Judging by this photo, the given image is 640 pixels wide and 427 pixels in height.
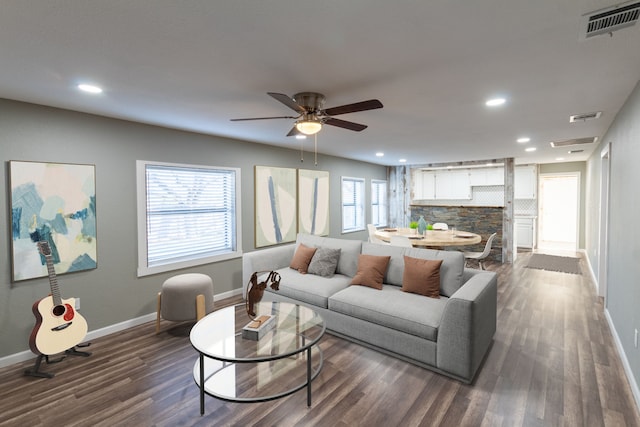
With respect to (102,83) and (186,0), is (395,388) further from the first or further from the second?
(102,83)

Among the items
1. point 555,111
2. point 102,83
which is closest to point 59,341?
point 102,83

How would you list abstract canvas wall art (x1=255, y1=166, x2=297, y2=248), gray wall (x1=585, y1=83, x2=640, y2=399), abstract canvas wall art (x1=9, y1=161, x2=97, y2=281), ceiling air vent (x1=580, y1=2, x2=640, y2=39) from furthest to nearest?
abstract canvas wall art (x1=255, y1=166, x2=297, y2=248) < abstract canvas wall art (x1=9, y1=161, x2=97, y2=281) < gray wall (x1=585, y1=83, x2=640, y2=399) < ceiling air vent (x1=580, y1=2, x2=640, y2=39)

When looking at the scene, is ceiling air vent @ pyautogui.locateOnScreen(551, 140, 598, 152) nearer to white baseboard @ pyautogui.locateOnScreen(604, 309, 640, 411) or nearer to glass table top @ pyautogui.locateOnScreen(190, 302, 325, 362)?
white baseboard @ pyautogui.locateOnScreen(604, 309, 640, 411)

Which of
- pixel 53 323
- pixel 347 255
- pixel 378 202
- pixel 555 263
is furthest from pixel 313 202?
pixel 555 263

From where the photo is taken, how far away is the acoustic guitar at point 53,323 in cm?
260

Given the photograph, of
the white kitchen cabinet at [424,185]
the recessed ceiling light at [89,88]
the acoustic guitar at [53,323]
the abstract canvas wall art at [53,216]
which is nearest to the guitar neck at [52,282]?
the acoustic guitar at [53,323]

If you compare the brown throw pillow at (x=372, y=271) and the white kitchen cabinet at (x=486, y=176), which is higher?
the white kitchen cabinet at (x=486, y=176)

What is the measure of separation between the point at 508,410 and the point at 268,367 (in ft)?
5.94

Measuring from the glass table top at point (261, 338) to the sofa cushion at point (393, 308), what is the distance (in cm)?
47

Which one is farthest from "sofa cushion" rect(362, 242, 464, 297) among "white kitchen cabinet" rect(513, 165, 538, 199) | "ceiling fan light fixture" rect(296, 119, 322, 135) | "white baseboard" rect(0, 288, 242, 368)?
"white kitchen cabinet" rect(513, 165, 538, 199)

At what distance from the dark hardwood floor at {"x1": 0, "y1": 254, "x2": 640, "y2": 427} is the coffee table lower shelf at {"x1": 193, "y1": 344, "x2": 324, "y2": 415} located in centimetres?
7

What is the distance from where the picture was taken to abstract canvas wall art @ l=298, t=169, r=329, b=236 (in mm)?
5875

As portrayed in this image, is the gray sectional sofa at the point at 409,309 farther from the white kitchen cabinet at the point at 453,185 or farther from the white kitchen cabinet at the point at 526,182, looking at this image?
the white kitchen cabinet at the point at 526,182

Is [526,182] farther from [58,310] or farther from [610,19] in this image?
[58,310]
